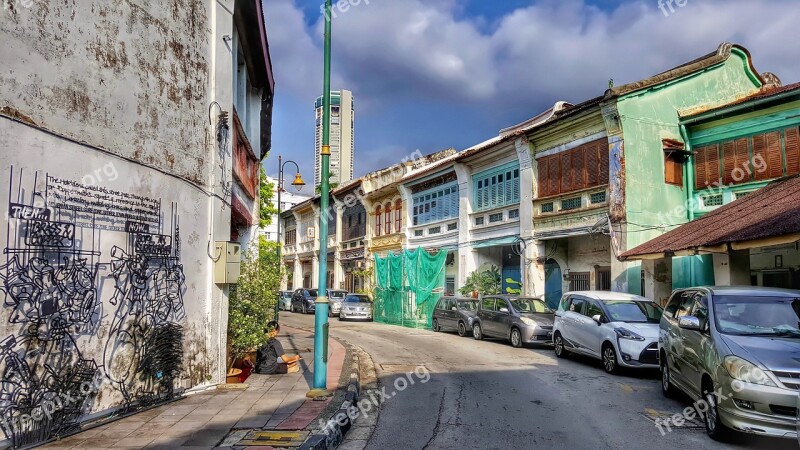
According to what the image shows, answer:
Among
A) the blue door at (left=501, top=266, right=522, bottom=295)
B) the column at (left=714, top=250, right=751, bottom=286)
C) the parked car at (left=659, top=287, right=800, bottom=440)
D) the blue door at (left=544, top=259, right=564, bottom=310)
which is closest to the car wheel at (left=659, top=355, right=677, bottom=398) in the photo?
Answer: the parked car at (left=659, top=287, right=800, bottom=440)

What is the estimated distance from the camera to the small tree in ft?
34.1

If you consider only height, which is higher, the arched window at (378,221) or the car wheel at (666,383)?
the arched window at (378,221)

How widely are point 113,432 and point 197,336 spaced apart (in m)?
2.43

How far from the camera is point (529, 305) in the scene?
59.4 ft

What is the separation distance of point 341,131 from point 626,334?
35.5 meters

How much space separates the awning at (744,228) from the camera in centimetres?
1164

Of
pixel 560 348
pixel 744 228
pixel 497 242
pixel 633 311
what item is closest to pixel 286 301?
pixel 497 242

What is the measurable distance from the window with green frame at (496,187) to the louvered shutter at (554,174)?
198 centimetres

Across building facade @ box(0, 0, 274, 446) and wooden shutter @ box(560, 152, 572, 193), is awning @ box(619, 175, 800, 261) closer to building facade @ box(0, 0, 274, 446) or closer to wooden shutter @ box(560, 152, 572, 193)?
wooden shutter @ box(560, 152, 572, 193)

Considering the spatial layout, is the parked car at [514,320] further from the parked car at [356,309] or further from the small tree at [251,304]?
the parked car at [356,309]

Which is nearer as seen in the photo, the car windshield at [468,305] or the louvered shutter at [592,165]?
the louvered shutter at [592,165]

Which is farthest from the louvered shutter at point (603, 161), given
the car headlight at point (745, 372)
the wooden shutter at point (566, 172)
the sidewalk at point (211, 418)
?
the car headlight at point (745, 372)

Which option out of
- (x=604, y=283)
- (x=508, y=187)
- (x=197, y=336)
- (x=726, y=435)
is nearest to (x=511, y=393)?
(x=726, y=435)

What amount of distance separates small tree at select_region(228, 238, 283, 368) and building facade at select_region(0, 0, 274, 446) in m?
0.63
